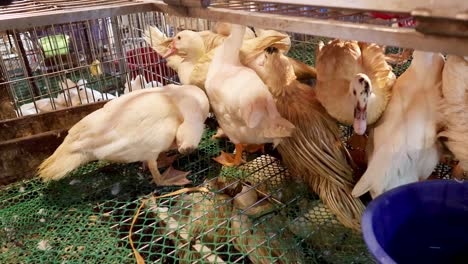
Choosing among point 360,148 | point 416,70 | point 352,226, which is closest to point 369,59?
point 416,70

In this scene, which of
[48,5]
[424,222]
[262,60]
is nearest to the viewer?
[424,222]

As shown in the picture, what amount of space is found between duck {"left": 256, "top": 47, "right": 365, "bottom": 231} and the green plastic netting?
0.17ft

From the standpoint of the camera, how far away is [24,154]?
1.08m

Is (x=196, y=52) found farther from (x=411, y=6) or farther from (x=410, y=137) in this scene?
(x=411, y=6)

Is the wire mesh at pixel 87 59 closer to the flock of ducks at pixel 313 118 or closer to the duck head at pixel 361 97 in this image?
the flock of ducks at pixel 313 118

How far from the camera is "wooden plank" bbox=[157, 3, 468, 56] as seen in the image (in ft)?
1.38

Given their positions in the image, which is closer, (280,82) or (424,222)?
(424,222)

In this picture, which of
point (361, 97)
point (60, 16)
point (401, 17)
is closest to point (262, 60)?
point (361, 97)

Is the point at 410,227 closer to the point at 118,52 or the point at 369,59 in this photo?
the point at 369,59

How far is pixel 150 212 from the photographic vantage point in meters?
0.95

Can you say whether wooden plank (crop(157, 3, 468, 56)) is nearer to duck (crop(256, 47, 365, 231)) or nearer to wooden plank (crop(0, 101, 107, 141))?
duck (crop(256, 47, 365, 231))

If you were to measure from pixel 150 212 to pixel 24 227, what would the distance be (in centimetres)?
30

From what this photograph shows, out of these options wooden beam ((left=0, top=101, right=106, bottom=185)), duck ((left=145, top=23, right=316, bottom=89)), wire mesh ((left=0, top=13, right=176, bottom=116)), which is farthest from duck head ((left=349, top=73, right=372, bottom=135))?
wire mesh ((left=0, top=13, right=176, bottom=116))

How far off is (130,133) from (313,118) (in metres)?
0.47
